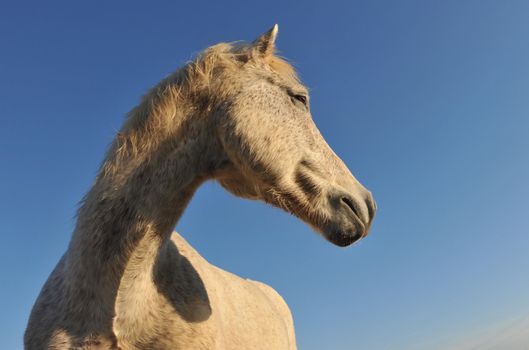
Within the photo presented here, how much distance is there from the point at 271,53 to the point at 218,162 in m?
1.25

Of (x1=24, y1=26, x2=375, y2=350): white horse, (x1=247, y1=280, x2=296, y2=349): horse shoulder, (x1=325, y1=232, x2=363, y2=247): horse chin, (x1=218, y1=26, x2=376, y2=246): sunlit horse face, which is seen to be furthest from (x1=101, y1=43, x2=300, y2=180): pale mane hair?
(x1=247, y1=280, x2=296, y2=349): horse shoulder

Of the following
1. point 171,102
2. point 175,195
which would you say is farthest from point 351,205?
point 171,102

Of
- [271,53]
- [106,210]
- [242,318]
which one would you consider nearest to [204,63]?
[271,53]

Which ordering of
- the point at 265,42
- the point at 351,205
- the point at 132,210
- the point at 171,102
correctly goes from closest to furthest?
the point at 132,210
the point at 351,205
the point at 171,102
the point at 265,42

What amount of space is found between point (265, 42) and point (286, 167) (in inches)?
50.6

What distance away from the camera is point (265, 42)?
13.8 ft

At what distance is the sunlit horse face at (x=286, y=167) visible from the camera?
3551mm

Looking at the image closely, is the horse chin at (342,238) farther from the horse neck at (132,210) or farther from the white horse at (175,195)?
the horse neck at (132,210)

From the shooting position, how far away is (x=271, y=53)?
430 centimetres

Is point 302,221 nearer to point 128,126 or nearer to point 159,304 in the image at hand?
point 159,304

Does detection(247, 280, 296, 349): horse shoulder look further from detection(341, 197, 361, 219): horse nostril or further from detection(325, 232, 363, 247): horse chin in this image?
detection(341, 197, 361, 219): horse nostril

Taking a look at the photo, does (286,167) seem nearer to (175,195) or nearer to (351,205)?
(351,205)

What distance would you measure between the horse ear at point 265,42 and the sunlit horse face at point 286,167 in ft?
1.34

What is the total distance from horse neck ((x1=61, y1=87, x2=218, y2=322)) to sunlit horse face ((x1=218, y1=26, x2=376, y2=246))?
0.83ft
